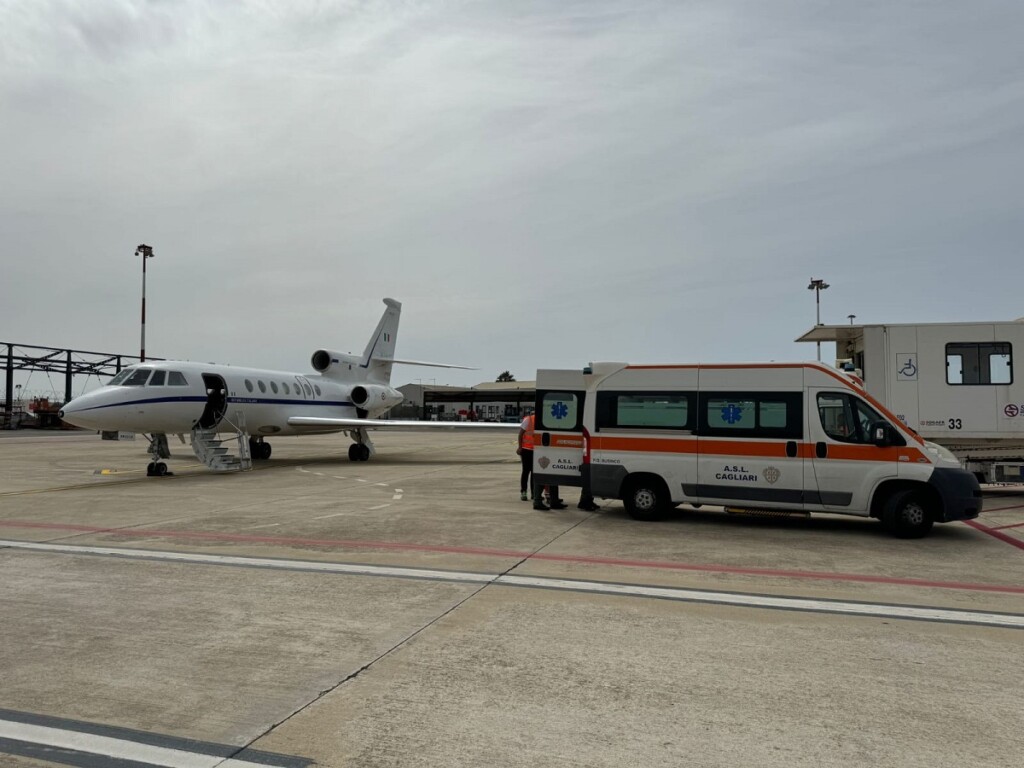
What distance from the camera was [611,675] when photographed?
170 inches

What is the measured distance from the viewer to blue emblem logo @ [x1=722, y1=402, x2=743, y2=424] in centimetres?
998

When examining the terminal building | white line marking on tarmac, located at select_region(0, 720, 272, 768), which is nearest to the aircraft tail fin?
white line marking on tarmac, located at select_region(0, 720, 272, 768)

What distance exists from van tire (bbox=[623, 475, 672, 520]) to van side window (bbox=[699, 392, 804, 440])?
1063 mm

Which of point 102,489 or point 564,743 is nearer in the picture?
point 564,743

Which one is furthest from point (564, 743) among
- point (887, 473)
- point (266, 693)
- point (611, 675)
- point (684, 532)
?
point (887, 473)

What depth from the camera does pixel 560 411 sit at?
1145 centimetres

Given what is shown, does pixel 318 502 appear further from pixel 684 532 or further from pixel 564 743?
pixel 564 743

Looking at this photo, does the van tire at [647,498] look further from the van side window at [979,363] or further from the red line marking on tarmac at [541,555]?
the van side window at [979,363]

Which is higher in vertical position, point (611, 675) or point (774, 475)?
point (774, 475)

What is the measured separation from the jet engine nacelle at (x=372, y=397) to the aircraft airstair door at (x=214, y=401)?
7.54 m

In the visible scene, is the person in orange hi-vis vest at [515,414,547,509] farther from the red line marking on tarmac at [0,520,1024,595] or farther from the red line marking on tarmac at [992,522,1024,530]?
the red line marking on tarmac at [992,522,1024,530]

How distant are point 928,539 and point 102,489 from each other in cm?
1533

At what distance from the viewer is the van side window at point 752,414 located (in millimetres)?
9688

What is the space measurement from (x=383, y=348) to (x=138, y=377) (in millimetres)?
13340
